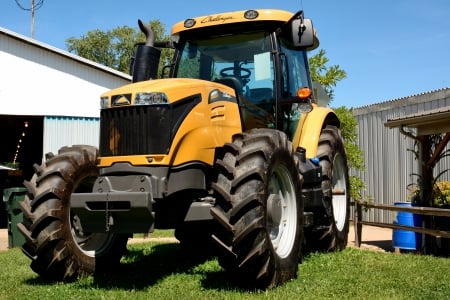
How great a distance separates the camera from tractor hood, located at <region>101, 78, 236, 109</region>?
17.9ft

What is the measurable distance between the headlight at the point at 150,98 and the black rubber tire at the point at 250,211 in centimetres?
78

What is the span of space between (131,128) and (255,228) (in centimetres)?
161

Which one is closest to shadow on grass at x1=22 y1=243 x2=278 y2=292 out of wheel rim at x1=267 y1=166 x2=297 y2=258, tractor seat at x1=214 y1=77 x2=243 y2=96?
wheel rim at x1=267 y1=166 x2=297 y2=258

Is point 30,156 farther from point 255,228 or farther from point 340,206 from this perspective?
point 255,228

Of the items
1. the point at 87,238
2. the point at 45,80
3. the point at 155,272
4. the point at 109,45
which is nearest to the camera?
the point at 87,238

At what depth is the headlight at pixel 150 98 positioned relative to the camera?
5445mm

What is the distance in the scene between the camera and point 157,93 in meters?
5.46

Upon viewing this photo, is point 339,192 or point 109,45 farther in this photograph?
point 109,45

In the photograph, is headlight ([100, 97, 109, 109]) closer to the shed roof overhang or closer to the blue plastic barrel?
the shed roof overhang

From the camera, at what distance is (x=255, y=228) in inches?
192

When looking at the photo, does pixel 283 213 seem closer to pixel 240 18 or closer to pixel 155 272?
pixel 155 272

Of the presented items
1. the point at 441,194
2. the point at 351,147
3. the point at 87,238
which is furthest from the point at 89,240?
the point at 351,147

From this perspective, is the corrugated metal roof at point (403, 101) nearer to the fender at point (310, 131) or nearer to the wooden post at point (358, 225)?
the wooden post at point (358, 225)

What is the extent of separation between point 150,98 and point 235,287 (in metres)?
1.97
